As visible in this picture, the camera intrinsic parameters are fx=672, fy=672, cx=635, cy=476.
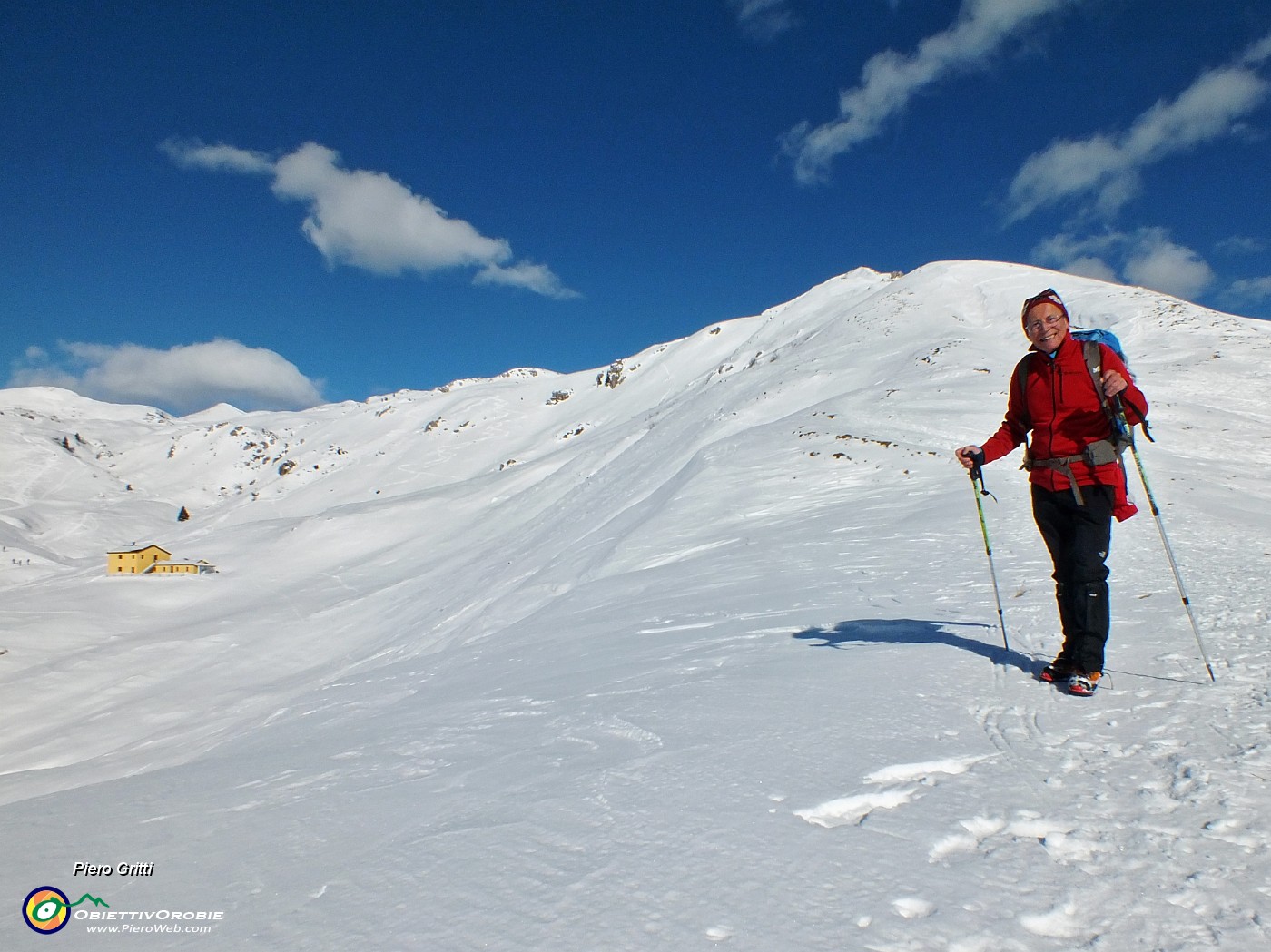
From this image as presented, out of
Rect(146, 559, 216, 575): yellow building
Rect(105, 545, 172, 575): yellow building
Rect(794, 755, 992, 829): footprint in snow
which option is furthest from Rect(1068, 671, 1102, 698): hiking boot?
Rect(105, 545, 172, 575): yellow building

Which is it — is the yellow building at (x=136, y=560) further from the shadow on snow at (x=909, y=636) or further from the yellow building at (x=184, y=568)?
the shadow on snow at (x=909, y=636)

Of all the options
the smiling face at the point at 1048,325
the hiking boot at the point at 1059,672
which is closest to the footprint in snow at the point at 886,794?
the hiking boot at the point at 1059,672

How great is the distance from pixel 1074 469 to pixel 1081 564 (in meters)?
0.61

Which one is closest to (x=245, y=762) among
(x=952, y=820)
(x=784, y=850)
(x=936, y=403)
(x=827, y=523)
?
(x=784, y=850)

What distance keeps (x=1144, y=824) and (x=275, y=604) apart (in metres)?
42.6

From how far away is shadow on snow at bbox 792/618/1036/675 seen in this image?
4.81m

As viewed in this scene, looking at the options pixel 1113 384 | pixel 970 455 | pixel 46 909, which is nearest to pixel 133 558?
pixel 46 909

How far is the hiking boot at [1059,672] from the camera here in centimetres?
411

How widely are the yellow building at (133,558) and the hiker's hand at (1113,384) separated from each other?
2591 inches

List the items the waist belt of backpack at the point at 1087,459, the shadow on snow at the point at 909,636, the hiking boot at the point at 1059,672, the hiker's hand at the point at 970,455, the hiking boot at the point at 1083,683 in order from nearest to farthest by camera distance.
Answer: the hiking boot at the point at 1083,683 < the hiking boot at the point at 1059,672 < the waist belt of backpack at the point at 1087,459 < the shadow on snow at the point at 909,636 < the hiker's hand at the point at 970,455

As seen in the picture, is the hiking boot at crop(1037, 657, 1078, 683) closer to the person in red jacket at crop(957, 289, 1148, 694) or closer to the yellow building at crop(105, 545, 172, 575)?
the person in red jacket at crop(957, 289, 1148, 694)

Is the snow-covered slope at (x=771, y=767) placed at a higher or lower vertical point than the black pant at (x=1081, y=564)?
lower

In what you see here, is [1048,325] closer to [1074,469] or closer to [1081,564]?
[1074,469]

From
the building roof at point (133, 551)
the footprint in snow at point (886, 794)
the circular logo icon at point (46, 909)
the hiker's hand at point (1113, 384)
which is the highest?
the building roof at point (133, 551)
